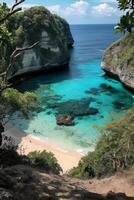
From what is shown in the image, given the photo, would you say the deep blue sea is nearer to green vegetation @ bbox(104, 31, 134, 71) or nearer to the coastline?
the coastline

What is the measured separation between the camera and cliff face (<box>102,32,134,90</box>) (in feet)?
163

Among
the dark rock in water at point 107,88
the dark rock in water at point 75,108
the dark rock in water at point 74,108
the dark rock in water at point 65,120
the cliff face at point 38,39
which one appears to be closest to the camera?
the dark rock in water at point 65,120

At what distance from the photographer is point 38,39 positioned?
68.6 m

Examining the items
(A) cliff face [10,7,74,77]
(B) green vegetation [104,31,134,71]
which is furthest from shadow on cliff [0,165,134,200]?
(A) cliff face [10,7,74,77]

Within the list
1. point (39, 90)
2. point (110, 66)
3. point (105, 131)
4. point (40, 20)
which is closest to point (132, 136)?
point (105, 131)

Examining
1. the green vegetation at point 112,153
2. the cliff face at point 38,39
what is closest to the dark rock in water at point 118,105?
the green vegetation at point 112,153

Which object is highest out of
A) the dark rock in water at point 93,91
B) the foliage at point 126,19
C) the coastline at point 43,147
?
the foliage at point 126,19

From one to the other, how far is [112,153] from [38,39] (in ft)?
172

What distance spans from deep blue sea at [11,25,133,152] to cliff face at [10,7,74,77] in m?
3.12

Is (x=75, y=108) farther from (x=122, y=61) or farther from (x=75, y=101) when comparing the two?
(x=122, y=61)

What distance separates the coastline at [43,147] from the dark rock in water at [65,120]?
13.0 ft

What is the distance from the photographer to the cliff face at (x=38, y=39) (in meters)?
64.9

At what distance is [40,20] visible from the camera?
226 feet

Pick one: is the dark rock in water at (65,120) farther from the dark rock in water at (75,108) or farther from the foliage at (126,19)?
the foliage at (126,19)
